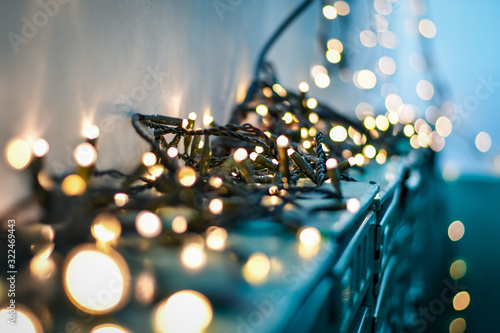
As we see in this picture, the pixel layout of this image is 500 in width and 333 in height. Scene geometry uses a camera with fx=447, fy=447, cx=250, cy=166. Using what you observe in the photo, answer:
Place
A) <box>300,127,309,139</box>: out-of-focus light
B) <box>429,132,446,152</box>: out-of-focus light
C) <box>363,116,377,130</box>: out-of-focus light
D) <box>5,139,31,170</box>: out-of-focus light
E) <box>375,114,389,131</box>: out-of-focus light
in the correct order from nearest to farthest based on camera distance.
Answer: <box>5,139,31,170</box>: out-of-focus light < <box>300,127,309,139</box>: out-of-focus light < <box>363,116,377,130</box>: out-of-focus light < <box>375,114,389,131</box>: out-of-focus light < <box>429,132,446,152</box>: out-of-focus light

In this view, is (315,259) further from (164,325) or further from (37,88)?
(37,88)

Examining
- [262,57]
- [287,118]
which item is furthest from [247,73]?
[287,118]

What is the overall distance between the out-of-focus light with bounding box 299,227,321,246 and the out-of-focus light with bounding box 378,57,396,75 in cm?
178

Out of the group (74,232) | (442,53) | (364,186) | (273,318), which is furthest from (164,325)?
(442,53)

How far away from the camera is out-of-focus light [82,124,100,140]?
562 mm

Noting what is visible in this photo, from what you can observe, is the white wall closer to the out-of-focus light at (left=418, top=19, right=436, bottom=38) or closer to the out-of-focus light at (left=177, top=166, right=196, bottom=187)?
the out-of-focus light at (left=177, top=166, right=196, bottom=187)

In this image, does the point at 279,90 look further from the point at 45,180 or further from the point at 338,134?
the point at 45,180

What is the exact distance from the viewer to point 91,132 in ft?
1.85

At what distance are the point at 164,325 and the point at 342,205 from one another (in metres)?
0.31

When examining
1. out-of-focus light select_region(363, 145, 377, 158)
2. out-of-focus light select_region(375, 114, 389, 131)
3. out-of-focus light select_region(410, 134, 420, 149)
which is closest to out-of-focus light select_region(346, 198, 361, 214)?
out-of-focus light select_region(363, 145, 377, 158)

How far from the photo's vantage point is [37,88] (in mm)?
493

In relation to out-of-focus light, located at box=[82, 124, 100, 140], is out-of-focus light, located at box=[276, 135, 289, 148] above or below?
below

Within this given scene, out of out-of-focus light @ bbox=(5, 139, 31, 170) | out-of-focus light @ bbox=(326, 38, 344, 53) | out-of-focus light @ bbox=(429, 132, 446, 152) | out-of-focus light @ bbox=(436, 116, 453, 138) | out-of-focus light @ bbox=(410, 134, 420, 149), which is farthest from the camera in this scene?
out-of-focus light @ bbox=(436, 116, 453, 138)

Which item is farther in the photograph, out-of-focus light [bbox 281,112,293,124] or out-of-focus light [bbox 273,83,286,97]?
out-of-focus light [bbox 273,83,286,97]
